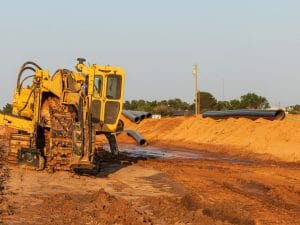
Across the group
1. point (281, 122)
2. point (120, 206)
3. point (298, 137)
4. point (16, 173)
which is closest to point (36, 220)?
point (120, 206)

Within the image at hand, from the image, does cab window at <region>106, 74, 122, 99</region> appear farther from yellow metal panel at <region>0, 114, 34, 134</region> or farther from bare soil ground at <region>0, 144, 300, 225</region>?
yellow metal panel at <region>0, 114, 34, 134</region>

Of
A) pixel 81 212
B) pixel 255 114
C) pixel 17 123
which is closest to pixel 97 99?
pixel 17 123

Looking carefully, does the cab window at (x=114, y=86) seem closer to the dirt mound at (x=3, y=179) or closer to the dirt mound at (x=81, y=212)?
the dirt mound at (x=3, y=179)

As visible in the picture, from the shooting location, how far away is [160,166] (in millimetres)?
18266

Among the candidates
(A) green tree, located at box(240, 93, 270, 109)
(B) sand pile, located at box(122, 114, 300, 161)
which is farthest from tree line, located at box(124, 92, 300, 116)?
(B) sand pile, located at box(122, 114, 300, 161)

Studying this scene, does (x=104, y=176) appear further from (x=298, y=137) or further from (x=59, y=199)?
(x=298, y=137)

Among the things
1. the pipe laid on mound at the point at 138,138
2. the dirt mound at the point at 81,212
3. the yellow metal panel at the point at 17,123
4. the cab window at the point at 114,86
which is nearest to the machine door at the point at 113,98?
the cab window at the point at 114,86

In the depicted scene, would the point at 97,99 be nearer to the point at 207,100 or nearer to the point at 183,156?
the point at 183,156

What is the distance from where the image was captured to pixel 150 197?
1111 cm

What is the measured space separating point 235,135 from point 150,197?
22.4 metres

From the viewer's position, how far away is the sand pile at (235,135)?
89.4ft

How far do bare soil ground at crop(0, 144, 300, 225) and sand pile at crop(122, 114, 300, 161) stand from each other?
1012 cm

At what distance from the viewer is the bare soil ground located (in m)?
8.63

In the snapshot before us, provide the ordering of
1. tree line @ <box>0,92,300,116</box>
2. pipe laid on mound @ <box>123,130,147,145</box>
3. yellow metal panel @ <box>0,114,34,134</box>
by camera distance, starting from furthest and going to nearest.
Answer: tree line @ <box>0,92,300,116</box>, pipe laid on mound @ <box>123,130,147,145</box>, yellow metal panel @ <box>0,114,34,134</box>
